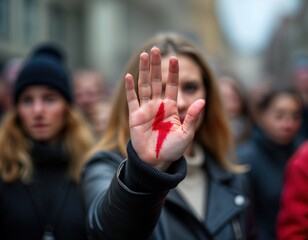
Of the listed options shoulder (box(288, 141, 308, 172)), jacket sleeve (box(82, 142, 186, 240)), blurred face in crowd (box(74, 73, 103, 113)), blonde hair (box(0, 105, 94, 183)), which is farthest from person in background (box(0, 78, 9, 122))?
jacket sleeve (box(82, 142, 186, 240))

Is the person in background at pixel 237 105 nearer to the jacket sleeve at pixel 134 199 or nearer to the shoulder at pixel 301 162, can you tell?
the shoulder at pixel 301 162

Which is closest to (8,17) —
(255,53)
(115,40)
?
(115,40)

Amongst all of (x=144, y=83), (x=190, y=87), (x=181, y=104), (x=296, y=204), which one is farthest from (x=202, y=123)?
(x=144, y=83)

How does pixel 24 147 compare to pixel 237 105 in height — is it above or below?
above

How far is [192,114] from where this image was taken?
1.88 metres

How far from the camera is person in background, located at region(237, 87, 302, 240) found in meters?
4.22

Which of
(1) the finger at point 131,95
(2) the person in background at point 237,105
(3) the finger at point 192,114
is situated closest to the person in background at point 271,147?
(2) the person in background at point 237,105

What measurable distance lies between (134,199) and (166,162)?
0.18 meters

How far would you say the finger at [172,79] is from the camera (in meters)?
1.86

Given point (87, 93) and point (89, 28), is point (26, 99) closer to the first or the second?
point (87, 93)

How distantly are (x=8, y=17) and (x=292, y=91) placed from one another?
5.71 meters

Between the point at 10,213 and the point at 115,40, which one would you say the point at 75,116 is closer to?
the point at 10,213

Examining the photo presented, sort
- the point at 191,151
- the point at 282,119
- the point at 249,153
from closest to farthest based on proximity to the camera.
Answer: the point at 191,151
the point at 249,153
the point at 282,119

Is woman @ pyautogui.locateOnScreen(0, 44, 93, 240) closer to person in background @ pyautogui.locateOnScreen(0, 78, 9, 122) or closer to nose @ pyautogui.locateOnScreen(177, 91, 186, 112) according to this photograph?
nose @ pyautogui.locateOnScreen(177, 91, 186, 112)
